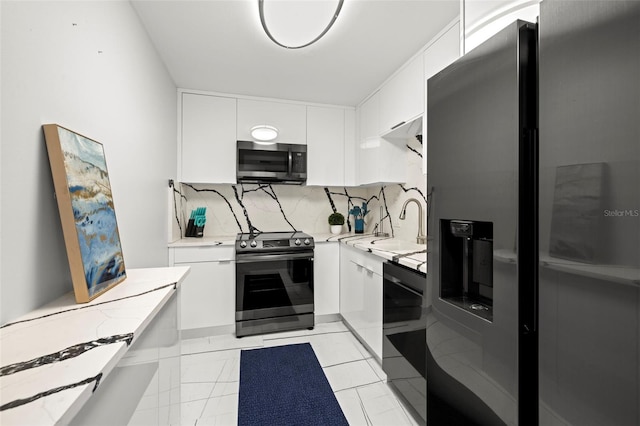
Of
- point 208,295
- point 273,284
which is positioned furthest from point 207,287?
point 273,284

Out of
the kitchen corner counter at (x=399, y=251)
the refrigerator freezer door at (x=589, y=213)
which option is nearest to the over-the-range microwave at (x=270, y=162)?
the kitchen corner counter at (x=399, y=251)

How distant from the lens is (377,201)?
3455 millimetres

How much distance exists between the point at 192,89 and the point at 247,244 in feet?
5.48

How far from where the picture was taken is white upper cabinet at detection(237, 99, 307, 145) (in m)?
3.01

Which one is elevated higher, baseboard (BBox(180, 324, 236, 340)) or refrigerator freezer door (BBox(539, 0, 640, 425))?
refrigerator freezer door (BBox(539, 0, 640, 425))

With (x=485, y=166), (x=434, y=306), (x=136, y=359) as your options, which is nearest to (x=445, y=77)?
(x=485, y=166)

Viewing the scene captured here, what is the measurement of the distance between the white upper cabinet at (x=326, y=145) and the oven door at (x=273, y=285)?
932mm

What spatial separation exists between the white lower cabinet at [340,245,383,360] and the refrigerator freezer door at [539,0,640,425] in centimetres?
140

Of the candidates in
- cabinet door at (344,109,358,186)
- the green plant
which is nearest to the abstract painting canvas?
the green plant

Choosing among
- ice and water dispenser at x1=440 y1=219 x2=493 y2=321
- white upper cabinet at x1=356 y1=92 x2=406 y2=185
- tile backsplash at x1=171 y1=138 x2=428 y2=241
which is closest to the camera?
ice and water dispenser at x1=440 y1=219 x2=493 y2=321

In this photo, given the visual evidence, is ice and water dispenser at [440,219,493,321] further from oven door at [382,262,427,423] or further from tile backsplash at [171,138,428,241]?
tile backsplash at [171,138,428,241]

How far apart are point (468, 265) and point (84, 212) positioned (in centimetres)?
143

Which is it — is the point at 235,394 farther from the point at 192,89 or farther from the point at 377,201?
the point at 192,89

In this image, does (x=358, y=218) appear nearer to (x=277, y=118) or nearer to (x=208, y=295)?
(x=277, y=118)
